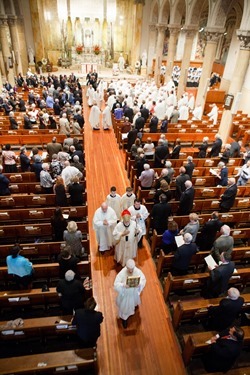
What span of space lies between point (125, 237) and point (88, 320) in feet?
6.60

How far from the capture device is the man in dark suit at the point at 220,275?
455 cm

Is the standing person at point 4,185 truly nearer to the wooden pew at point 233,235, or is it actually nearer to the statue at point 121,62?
the wooden pew at point 233,235

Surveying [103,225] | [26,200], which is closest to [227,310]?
[103,225]

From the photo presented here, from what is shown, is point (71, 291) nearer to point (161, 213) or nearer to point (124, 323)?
point (124, 323)

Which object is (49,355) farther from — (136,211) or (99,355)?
(136,211)

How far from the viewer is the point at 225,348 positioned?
356 cm

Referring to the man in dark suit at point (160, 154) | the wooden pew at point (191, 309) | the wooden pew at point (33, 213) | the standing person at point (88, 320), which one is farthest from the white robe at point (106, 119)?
the standing person at point (88, 320)

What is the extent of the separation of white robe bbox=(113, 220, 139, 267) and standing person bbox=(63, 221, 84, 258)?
723 millimetres

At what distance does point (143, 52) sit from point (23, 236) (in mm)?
25746

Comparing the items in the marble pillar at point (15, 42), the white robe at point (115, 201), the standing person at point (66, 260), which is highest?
the marble pillar at point (15, 42)

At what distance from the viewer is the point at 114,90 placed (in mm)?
17234

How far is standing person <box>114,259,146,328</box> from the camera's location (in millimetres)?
4358

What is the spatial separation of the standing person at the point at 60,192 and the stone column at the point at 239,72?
28.9 ft

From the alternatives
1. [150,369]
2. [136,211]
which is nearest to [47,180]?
[136,211]
